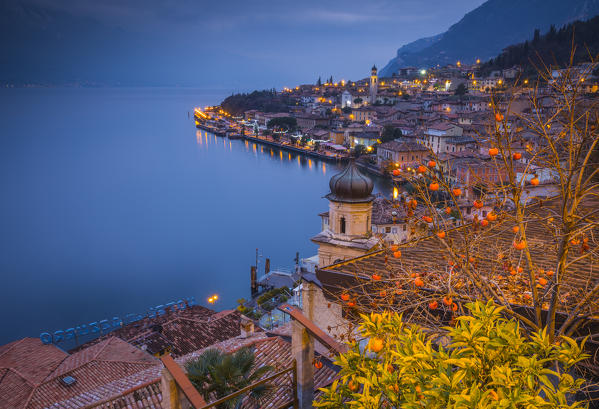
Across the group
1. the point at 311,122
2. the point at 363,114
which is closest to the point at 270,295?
the point at 311,122

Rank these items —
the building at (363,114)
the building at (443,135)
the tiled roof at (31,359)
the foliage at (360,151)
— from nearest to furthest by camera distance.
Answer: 1. the tiled roof at (31,359)
2. the building at (443,135)
3. the foliage at (360,151)
4. the building at (363,114)

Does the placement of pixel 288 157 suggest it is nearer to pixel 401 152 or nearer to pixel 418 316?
pixel 401 152

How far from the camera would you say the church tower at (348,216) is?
14867mm

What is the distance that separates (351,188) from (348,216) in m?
0.99

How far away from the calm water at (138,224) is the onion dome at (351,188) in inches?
604

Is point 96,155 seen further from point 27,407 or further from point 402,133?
point 27,407

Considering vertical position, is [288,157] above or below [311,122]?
below

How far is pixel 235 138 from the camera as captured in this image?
100562 millimetres

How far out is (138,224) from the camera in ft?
146

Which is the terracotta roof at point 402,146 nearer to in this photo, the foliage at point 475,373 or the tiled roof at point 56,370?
the tiled roof at point 56,370

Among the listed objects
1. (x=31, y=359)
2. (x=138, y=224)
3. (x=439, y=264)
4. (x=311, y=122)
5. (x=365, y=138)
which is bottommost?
(x=138, y=224)

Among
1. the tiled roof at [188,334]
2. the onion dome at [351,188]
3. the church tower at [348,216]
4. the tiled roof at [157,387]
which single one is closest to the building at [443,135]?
the onion dome at [351,188]

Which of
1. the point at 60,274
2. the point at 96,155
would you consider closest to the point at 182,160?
the point at 96,155

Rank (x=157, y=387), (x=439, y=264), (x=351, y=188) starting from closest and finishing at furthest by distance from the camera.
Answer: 1. (x=439, y=264)
2. (x=157, y=387)
3. (x=351, y=188)
